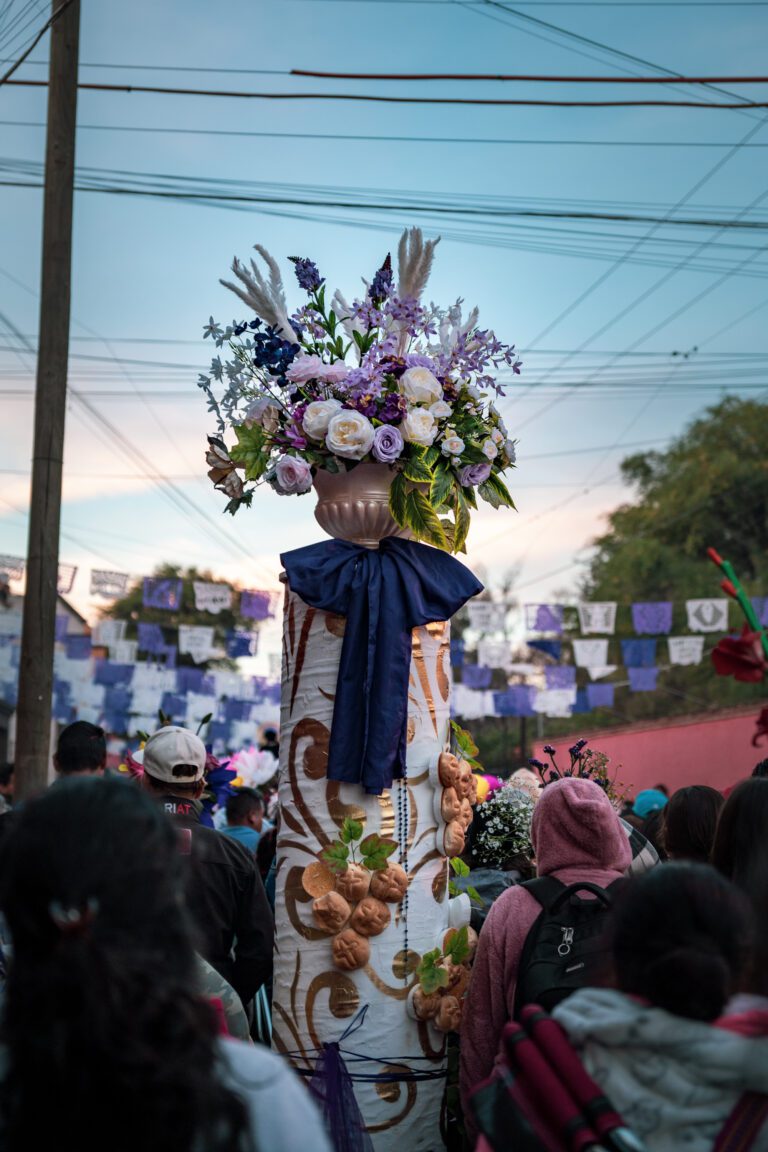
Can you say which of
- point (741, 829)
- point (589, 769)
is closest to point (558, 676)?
point (589, 769)

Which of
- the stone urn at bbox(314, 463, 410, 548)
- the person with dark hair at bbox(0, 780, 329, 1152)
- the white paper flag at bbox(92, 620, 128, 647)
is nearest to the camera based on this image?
the person with dark hair at bbox(0, 780, 329, 1152)

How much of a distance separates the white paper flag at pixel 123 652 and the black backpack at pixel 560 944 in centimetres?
2155

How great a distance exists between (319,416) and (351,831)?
1.34 meters

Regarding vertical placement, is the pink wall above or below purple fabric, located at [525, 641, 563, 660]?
below

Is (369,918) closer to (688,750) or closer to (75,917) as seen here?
(75,917)

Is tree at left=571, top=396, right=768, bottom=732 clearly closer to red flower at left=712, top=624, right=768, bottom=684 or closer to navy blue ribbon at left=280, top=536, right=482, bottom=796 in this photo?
Answer: navy blue ribbon at left=280, top=536, right=482, bottom=796

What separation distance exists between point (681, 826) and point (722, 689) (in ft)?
124

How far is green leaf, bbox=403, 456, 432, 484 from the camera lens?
160 inches

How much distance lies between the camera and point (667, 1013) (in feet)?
6.45

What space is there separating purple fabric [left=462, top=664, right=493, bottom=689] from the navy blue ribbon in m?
19.8

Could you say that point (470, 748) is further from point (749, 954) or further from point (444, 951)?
point (749, 954)

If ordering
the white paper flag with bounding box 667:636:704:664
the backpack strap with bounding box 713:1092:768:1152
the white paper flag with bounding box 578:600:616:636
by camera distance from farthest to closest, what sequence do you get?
the white paper flag with bounding box 667:636:704:664, the white paper flag with bounding box 578:600:616:636, the backpack strap with bounding box 713:1092:768:1152

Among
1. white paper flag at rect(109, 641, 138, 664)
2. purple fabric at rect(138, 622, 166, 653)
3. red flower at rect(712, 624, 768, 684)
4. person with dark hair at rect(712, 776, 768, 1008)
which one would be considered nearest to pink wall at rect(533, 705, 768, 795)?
purple fabric at rect(138, 622, 166, 653)

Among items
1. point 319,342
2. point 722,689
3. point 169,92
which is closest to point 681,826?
point 319,342
